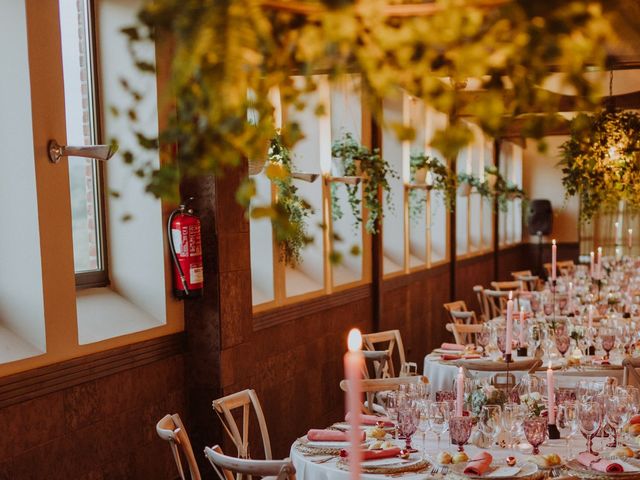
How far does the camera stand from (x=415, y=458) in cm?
380

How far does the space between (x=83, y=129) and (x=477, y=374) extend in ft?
9.74

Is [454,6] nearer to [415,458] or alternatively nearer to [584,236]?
[415,458]

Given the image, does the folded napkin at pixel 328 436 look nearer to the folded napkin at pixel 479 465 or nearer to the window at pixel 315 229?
the folded napkin at pixel 479 465

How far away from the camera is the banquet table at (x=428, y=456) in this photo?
11.9 feet

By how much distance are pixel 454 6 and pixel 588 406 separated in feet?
9.00

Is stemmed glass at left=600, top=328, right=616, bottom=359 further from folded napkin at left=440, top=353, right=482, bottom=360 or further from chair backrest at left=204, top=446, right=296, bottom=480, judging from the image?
chair backrest at left=204, top=446, right=296, bottom=480

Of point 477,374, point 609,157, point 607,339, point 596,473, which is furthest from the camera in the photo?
point 609,157

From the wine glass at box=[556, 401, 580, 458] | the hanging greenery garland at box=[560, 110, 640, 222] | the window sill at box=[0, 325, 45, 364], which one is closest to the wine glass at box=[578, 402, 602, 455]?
the wine glass at box=[556, 401, 580, 458]

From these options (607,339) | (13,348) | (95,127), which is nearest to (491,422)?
(13,348)

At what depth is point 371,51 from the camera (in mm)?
1544

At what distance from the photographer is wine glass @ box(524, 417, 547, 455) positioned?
149 inches

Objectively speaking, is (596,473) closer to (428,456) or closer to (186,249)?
(428,456)

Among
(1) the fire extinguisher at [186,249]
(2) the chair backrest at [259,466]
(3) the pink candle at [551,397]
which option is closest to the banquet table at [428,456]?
(3) the pink candle at [551,397]

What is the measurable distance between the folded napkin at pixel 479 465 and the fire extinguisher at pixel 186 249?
2293 millimetres
